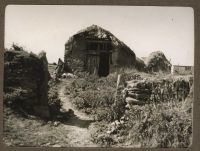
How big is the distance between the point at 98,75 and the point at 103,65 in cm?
8

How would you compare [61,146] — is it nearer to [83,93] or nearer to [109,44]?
[83,93]

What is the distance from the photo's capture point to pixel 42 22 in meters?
2.86

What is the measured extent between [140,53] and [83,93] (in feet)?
1.52

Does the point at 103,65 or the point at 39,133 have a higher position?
the point at 103,65

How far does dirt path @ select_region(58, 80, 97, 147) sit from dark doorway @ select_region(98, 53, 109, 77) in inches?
9.5

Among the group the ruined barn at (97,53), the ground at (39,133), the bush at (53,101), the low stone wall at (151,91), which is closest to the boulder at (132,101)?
the low stone wall at (151,91)

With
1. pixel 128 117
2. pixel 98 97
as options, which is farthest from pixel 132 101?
pixel 98 97

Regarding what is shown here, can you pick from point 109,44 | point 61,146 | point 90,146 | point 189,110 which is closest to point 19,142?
point 61,146

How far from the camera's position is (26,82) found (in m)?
2.86

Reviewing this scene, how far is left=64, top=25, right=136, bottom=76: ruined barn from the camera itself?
9.37 ft

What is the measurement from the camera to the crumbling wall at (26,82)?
9.30 feet

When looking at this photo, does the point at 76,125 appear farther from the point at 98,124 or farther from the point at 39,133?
the point at 39,133

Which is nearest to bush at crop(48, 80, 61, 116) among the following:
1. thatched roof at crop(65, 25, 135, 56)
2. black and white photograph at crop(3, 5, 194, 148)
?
black and white photograph at crop(3, 5, 194, 148)

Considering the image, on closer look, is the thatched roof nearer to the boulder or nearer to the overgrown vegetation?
the overgrown vegetation
